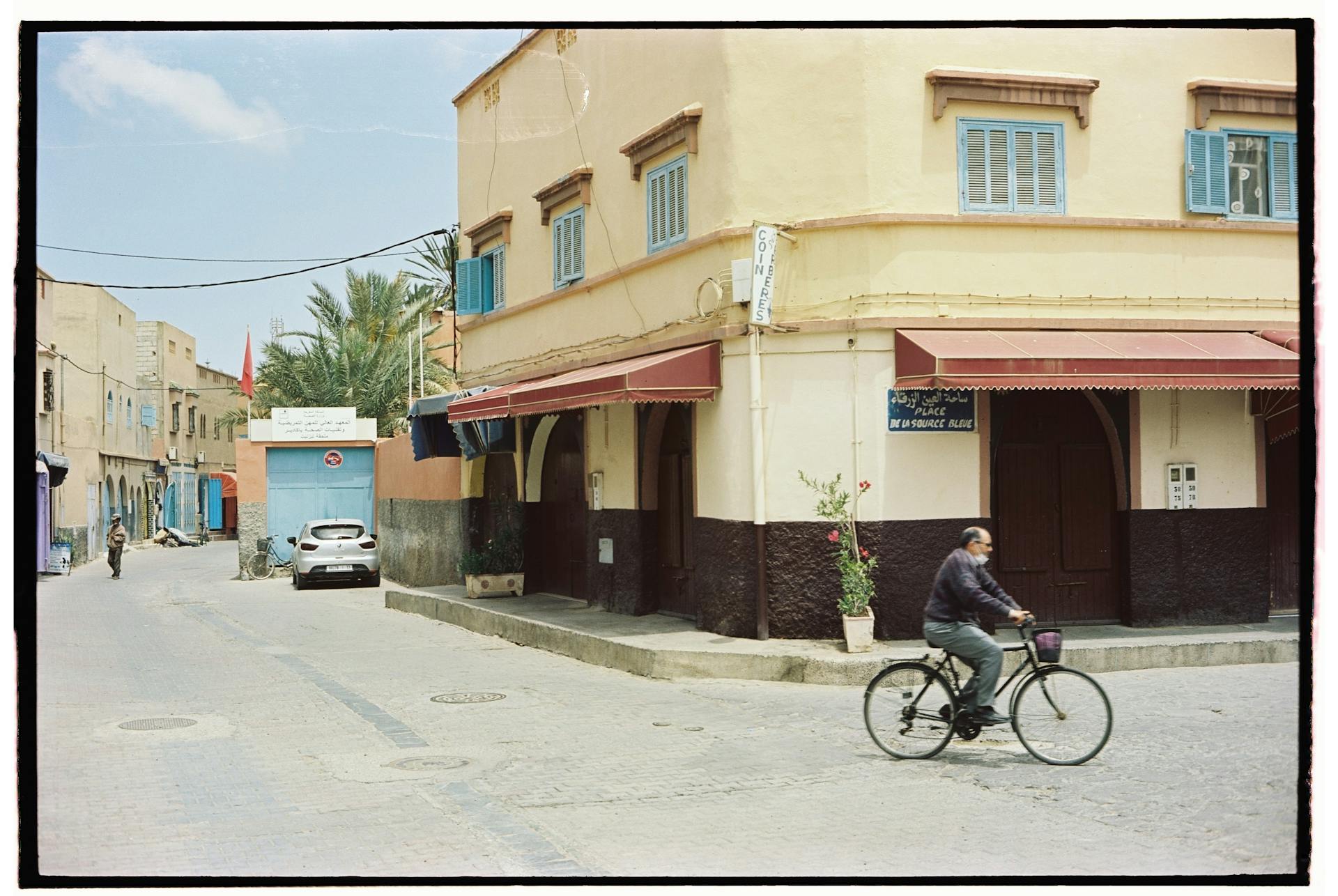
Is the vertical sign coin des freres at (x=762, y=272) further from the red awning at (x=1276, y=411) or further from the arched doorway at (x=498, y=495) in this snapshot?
the arched doorway at (x=498, y=495)

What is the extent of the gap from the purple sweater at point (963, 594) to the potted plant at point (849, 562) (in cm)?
391

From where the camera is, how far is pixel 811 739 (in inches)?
382

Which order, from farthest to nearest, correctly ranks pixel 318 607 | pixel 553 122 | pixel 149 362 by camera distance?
pixel 149 362 < pixel 318 607 < pixel 553 122

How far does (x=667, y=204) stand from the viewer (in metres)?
15.8

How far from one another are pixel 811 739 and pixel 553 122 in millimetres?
12201

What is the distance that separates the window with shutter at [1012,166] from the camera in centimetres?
1390

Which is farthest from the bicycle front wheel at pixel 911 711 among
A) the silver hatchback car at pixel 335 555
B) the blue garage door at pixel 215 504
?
the blue garage door at pixel 215 504

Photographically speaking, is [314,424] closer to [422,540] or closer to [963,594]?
[422,540]

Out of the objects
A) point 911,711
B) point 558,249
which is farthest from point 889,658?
point 558,249

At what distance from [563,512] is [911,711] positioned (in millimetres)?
11639

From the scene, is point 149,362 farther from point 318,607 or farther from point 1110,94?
point 1110,94

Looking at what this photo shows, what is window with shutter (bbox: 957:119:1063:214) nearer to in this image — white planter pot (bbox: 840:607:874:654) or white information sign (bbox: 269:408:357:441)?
white planter pot (bbox: 840:607:874:654)

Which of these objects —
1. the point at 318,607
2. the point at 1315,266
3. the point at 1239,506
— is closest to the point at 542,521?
the point at 318,607

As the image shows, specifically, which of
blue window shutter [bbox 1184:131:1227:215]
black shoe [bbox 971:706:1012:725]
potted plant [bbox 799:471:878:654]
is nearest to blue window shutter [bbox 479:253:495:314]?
potted plant [bbox 799:471:878:654]
